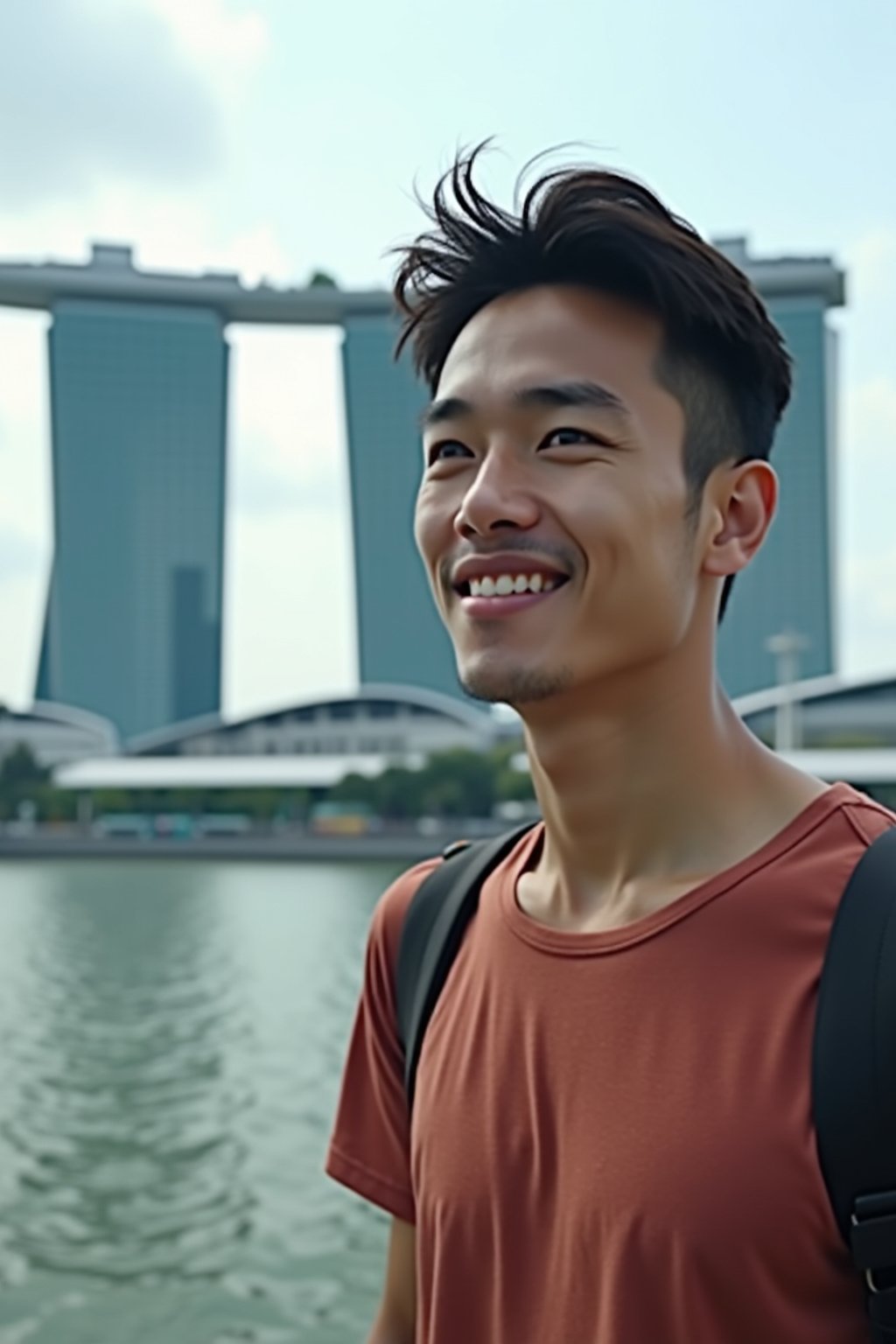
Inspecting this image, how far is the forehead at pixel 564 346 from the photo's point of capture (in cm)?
84

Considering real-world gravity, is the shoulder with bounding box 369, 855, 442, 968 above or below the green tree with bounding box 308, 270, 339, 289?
below

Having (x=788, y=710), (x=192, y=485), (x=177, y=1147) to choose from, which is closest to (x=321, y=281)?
(x=192, y=485)

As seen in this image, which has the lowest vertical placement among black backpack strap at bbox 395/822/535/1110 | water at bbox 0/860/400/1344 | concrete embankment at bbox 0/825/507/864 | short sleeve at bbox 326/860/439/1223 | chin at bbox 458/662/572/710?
concrete embankment at bbox 0/825/507/864

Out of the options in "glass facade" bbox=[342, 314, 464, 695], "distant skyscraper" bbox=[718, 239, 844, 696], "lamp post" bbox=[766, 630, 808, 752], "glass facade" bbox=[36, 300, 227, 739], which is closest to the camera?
"lamp post" bbox=[766, 630, 808, 752]

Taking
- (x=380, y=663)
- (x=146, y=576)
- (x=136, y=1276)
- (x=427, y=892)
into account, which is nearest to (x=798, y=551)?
(x=380, y=663)

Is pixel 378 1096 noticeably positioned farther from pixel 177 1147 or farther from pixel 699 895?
pixel 177 1147

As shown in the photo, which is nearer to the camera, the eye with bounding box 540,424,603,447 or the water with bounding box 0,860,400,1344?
the eye with bounding box 540,424,603,447

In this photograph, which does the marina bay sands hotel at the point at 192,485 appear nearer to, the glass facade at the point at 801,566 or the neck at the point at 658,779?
the glass facade at the point at 801,566

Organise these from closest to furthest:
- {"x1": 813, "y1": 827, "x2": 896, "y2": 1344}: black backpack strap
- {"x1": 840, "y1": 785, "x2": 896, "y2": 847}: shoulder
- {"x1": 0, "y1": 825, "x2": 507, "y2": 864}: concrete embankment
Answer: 1. {"x1": 813, "y1": 827, "x2": 896, "y2": 1344}: black backpack strap
2. {"x1": 840, "y1": 785, "x2": 896, "y2": 847}: shoulder
3. {"x1": 0, "y1": 825, "x2": 507, "y2": 864}: concrete embankment

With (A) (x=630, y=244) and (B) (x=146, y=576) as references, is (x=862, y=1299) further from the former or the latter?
(B) (x=146, y=576)

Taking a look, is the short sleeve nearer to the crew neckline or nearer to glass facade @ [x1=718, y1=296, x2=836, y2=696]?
the crew neckline

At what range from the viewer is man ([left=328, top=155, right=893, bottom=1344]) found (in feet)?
2.46

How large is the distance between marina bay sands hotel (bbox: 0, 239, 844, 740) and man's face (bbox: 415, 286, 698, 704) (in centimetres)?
4326

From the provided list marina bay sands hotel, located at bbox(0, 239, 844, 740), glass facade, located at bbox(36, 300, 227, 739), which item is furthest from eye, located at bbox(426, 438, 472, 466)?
glass facade, located at bbox(36, 300, 227, 739)
